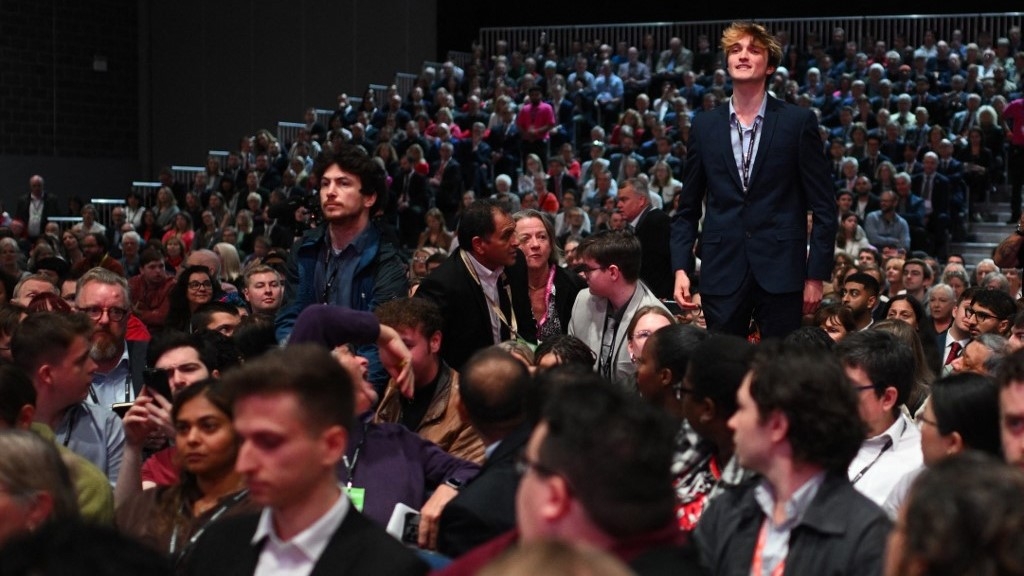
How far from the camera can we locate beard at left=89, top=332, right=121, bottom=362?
5.87m

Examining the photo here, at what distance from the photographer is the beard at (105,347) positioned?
5.87 meters

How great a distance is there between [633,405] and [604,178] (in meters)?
13.0

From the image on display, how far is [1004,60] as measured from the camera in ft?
56.1

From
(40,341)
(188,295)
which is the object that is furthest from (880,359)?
(188,295)

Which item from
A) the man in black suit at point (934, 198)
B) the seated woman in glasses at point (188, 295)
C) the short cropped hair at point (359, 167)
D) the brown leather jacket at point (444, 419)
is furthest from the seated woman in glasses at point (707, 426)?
the man in black suit at point (934, 198)

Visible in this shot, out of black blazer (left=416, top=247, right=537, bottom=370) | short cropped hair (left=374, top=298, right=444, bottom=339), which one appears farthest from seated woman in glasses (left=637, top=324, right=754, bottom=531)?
black blazer (left=416, top=247, right=537, bottom=370)

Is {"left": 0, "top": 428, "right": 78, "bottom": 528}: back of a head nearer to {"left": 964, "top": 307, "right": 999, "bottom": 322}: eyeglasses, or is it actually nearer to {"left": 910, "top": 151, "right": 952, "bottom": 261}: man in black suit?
{"left": 964, "top": 307, "right": 999, "bottom": 322}: eyeglasses

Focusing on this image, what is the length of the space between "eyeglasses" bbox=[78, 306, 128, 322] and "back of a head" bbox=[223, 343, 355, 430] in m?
3.36

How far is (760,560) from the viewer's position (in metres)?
2.95

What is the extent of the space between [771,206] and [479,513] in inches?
84.8

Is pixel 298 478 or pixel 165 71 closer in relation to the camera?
pixel 298 478

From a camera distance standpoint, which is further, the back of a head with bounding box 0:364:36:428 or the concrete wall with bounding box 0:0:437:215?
the concrete wall with bounding box 0:0:437:215

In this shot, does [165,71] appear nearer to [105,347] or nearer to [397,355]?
[105,347]

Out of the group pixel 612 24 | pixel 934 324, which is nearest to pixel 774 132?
pixel 934 324
